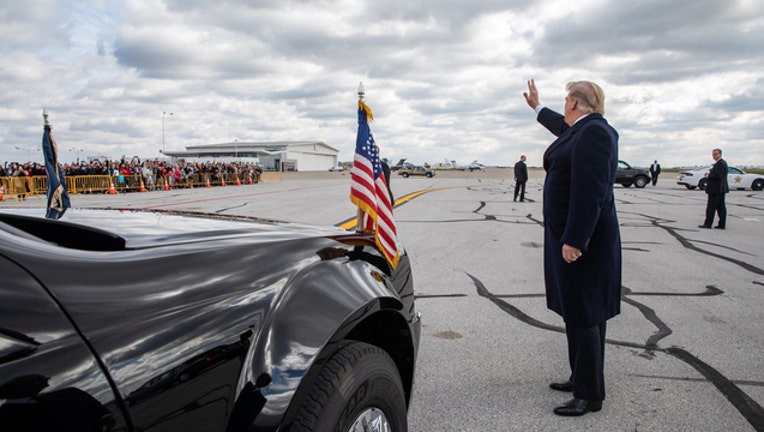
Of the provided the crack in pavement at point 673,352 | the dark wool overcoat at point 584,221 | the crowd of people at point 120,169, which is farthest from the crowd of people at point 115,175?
the dark wool overcoat at point 584,221

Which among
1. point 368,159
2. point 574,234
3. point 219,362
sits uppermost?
point 368,159

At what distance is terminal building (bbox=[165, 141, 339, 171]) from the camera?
10112 centimetres

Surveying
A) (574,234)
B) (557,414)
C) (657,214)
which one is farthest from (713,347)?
(657,214)

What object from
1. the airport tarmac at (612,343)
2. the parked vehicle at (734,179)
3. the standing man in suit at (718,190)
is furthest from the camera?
the parked vehicle at (734,179)

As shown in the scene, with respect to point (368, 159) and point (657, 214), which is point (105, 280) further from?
point (657, 214)

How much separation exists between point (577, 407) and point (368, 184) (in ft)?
5.82

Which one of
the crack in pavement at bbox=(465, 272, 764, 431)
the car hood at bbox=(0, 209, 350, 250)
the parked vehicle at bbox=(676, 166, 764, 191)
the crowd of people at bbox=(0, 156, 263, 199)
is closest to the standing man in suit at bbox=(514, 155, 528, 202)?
the crack in pavement at bbox=(465, 272, 764, 431)

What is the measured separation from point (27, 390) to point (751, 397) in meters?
3.65

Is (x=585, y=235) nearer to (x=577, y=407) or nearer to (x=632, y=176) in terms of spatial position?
(x=577, y=407)

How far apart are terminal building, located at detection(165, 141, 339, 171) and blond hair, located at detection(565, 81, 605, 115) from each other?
306 feet

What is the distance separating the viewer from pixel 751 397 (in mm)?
3053

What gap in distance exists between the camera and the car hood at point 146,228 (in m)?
1.52

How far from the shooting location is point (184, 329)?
1324 millimetres

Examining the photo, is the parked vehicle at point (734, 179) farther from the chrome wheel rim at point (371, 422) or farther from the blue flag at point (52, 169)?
the chrome wheel rim at point (371, 422)
